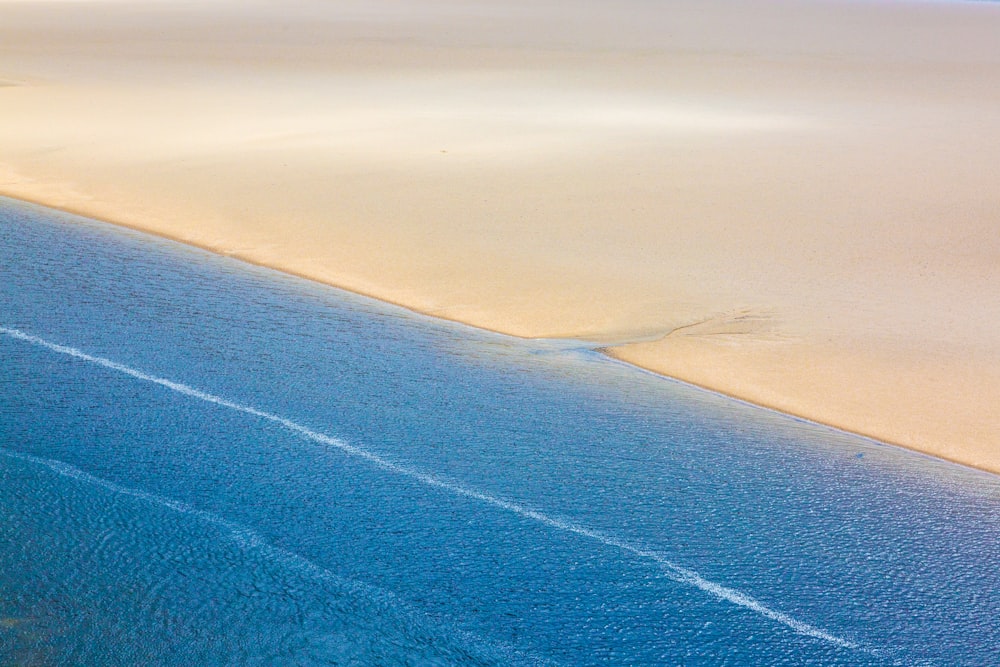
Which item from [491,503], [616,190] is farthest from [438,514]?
[616,190]

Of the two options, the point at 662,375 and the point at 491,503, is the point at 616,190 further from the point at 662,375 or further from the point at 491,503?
the point at 491,503

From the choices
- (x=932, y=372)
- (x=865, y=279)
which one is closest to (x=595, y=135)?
(x=865, y=279)

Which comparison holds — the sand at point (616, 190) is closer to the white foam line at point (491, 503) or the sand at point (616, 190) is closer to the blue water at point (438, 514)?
the blue water at point (438, 514)

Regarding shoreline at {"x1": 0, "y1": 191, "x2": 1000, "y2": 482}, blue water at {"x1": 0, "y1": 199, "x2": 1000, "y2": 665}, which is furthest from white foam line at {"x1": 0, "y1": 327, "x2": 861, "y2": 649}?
shoreline at {"x1": 0, "y1": 191, "x2": 1000, "y2": 482}

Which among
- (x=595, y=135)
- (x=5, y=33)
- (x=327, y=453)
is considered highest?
(x=327, y=453)

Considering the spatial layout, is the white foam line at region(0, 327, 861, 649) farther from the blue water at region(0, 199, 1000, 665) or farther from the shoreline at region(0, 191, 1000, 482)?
the shoreline at region(0, 191, 1000, 482)

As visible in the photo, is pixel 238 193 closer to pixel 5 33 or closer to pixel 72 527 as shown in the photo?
pixel 72 527

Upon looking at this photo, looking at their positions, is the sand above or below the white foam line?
below
